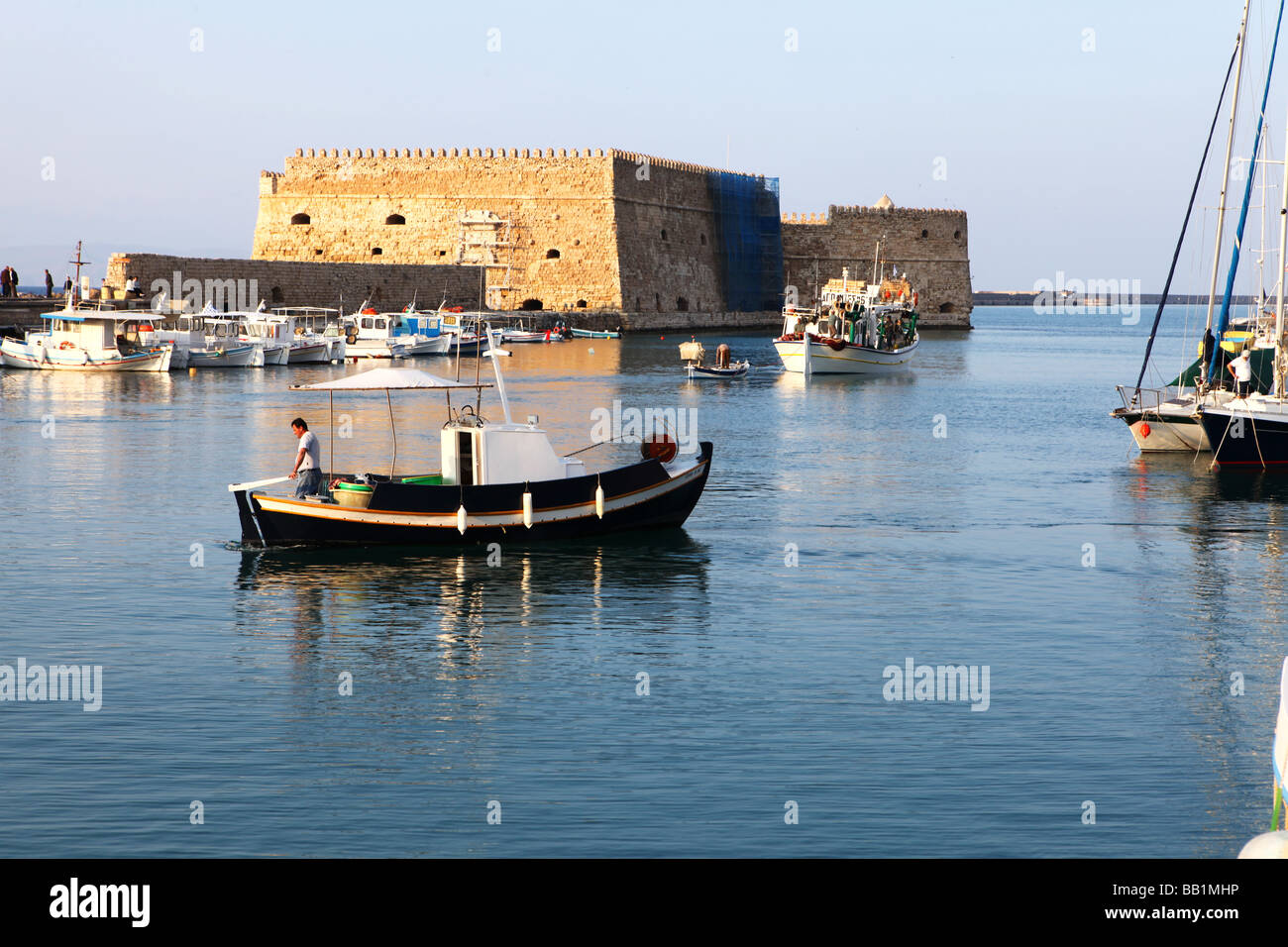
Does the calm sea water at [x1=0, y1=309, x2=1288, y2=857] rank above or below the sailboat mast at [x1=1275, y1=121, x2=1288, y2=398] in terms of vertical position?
A: below

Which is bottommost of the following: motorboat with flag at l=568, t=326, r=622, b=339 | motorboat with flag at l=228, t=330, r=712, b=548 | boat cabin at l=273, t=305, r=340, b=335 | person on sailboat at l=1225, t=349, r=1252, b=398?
motorboat with flag at l=228, t=330, r=712, b=548

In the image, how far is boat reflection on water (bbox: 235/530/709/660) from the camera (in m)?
12.5

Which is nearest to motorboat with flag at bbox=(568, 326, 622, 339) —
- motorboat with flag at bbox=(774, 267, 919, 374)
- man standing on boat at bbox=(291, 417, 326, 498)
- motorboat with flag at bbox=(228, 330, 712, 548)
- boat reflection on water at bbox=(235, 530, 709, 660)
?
motorboat with flag at bbox=(774, 267, 919, 374)

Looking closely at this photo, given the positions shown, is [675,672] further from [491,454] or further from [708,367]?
[708,367]

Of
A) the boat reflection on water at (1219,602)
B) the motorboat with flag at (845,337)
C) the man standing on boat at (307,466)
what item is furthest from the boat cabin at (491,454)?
the motorboat with flag at (845,337)

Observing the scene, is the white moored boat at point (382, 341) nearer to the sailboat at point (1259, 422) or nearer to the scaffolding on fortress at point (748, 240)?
the scaffolding on fortress at point (748, 240)

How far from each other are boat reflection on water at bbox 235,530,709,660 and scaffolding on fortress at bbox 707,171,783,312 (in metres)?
57.7

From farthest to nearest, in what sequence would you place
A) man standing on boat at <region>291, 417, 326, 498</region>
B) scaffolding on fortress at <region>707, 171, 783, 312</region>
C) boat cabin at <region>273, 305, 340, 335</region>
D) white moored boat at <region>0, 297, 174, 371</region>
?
scaffolding on fortress at <region>707, 171, 783, 312</region>
boat cabin at <region>273, 305, 340, 335</region>
white moored boat at <region>0, 297, 174, 371</region>
man standing on boat at <region>291, 417, 326, 498</region>

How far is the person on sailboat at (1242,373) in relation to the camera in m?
21.5

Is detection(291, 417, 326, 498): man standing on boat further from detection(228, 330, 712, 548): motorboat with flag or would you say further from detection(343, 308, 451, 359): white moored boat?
detection(343, 308, 451, 359): white moored boat

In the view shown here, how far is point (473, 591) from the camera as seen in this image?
13836mm

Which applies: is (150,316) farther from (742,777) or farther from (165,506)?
(742,777)

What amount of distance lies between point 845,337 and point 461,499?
3230 centimetres

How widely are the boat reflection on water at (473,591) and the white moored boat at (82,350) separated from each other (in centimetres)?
2869
